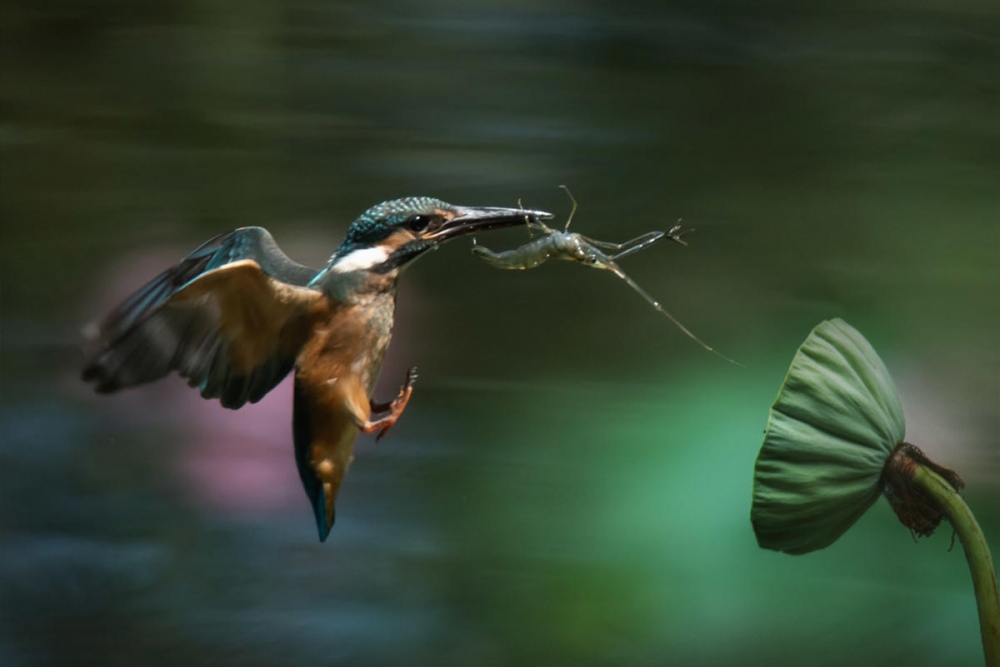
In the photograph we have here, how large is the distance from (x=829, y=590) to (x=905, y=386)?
0.69 feet

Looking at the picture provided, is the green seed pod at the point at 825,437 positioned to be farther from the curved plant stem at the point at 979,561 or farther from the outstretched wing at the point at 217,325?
the outstretched wing at the point at 217,325

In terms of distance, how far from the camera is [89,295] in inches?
43.2

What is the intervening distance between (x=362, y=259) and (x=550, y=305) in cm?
49

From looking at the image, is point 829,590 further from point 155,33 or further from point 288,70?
point 155,33

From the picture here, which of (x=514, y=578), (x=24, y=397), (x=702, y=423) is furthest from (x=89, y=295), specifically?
(x=702, y=423)

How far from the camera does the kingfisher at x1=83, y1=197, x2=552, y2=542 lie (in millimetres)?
562

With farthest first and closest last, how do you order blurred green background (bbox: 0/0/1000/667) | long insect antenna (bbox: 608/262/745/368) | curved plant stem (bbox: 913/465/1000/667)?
blurred green background (bbox: 0/0/1000/667) → long insect antenna (bbox: 608/262/745/368) → curved plant stem (bbox: 913/465/1000/667)

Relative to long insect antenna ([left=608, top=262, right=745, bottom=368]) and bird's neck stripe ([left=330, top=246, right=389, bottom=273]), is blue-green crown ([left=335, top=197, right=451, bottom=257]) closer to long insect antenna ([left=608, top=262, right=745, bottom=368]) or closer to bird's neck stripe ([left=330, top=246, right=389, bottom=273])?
bird's neck stripe ([left=330, top=246, right=389, bottom=273])

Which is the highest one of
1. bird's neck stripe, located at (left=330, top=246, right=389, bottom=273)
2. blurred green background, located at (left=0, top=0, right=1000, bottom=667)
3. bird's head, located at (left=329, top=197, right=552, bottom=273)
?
bird's head, located at (left=329, top=197, right=552, bottom=273)

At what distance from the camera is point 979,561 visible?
0.53 meters

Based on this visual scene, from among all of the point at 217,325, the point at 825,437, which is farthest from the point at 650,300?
the point at 217,325

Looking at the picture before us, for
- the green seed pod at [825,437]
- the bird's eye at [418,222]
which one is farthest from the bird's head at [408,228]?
the green seed pod at [825,437]

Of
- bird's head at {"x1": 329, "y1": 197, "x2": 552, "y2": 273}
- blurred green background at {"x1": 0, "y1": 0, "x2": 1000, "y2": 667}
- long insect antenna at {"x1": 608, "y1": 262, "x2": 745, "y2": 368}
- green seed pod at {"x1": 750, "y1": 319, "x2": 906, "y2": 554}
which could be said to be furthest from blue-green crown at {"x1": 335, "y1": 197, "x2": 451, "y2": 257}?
blurred green background at {"x1": 0, "y1": 0, "x2": 1000, "y2": 667}

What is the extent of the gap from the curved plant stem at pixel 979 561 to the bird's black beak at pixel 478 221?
25cm
